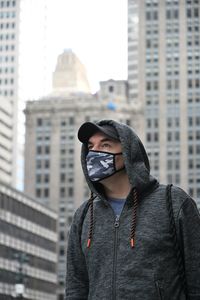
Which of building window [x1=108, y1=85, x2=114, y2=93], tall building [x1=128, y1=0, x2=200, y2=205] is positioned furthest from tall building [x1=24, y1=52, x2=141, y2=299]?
tall building [x1=128, y1=0, x2=200, y2=205]

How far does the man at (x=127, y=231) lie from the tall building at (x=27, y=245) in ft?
264

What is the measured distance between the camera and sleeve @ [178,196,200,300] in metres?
5.10

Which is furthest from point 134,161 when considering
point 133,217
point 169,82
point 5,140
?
point 5,140

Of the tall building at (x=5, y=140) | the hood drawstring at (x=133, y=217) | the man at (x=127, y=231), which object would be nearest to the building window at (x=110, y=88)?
the tall building at (x=5, y=140)

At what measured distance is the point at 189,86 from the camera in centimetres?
15975

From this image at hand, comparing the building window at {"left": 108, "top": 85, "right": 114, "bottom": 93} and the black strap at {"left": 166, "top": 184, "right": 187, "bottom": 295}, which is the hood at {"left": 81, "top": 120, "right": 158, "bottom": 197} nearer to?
the black strap at {"left": 166, "top": 184, "right": 187, "bottom": 295}

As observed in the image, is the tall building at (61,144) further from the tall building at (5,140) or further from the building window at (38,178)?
the tall building at (5,140)

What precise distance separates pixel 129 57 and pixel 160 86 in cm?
1058

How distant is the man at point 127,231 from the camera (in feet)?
16.7

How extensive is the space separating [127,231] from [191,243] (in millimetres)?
385

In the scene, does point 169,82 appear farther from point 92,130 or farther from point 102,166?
point 102,166

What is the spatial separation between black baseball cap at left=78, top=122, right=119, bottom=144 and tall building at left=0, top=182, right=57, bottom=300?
8048 centimetres

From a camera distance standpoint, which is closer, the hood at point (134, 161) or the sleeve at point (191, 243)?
the sleeve at point (191, 243)

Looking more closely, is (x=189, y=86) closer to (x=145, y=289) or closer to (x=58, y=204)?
(x=58, y=204)
